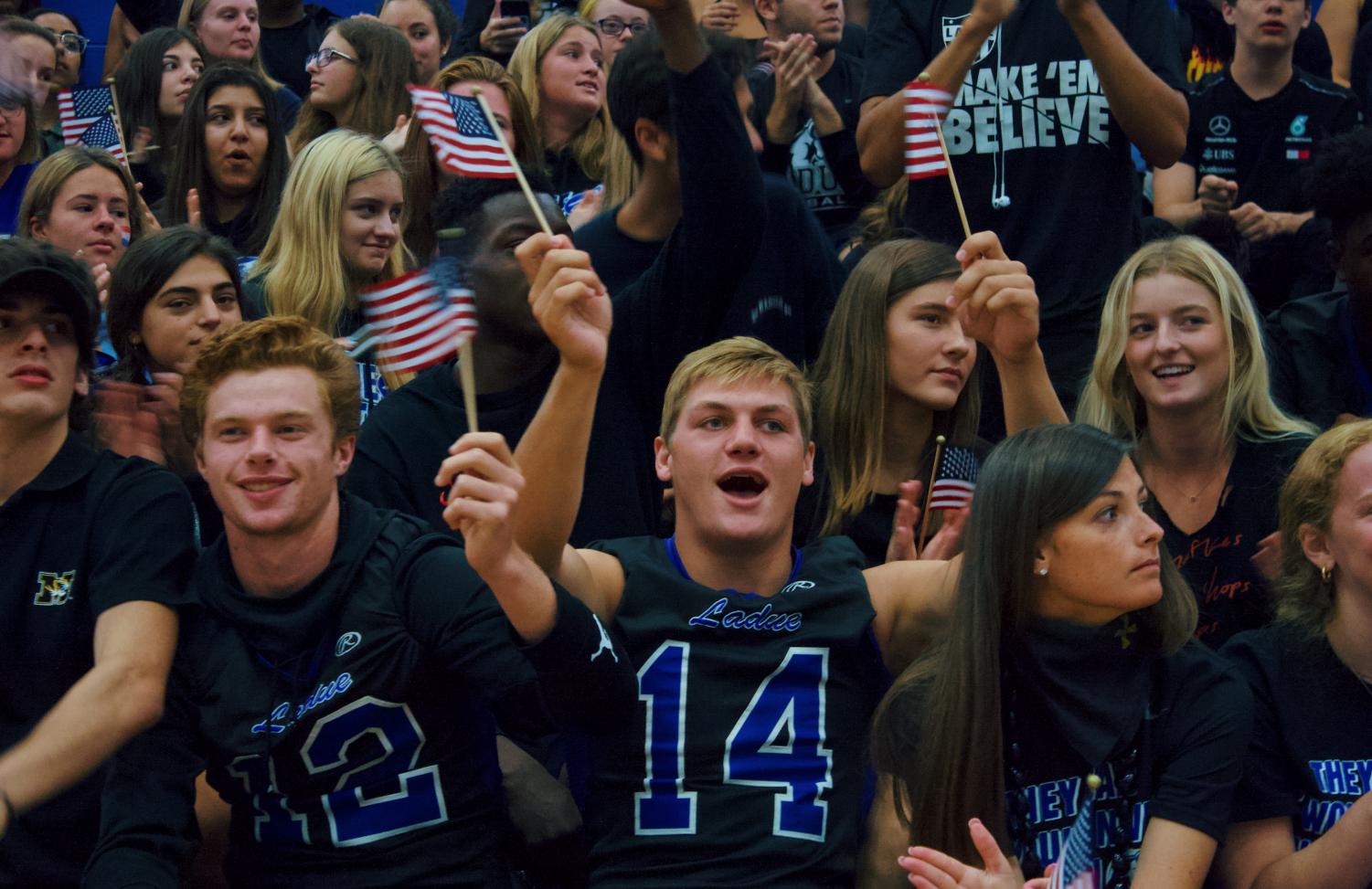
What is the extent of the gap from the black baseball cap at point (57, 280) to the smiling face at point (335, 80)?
2.54 meters

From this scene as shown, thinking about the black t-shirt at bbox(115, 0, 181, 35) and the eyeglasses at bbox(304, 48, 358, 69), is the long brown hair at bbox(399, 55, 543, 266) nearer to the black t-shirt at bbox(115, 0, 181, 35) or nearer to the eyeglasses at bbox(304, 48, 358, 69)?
the eyeglasses at bbox(304, 48, 358, 69)

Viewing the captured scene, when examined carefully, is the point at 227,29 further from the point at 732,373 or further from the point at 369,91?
the point at 732,373

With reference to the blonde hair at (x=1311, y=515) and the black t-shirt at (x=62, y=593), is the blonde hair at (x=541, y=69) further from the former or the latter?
the blonde hair at (x=1311, y=515)

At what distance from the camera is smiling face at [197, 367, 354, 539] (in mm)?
3434

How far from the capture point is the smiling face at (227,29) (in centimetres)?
712

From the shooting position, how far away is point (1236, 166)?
237 inches

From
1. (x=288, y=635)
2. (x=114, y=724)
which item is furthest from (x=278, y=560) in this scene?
(x=114, y=724)

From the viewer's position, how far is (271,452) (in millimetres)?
3453

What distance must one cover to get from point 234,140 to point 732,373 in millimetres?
2917

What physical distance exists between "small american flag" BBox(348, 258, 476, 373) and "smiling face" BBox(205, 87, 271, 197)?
2657mm

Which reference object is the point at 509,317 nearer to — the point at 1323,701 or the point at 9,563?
the point at 9,563

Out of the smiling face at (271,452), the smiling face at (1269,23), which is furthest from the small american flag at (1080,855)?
the smiling face at (1269,23)

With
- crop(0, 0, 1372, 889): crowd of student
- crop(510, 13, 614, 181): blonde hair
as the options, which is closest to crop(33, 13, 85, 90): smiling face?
crop(510, 13, 614, 181): blonde hair

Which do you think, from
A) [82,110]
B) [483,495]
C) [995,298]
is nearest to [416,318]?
[483,495]
